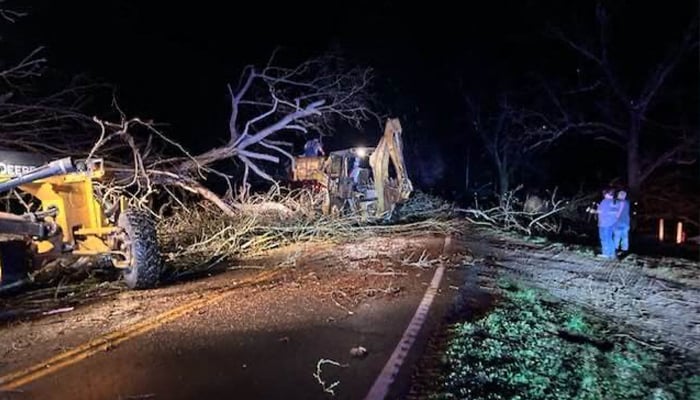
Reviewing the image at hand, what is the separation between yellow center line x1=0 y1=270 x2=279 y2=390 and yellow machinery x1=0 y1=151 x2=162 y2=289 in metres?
0.98

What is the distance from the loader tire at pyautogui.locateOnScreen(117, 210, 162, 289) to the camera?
685 cm

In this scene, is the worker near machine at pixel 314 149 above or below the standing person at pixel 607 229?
above

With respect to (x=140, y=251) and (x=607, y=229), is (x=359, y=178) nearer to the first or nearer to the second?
(x=607, y=229)

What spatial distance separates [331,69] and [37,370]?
12.3m

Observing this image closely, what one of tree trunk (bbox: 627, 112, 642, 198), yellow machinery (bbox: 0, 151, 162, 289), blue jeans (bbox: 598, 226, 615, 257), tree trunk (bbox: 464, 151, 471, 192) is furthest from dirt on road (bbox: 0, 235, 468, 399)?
tree trunk (bbox: 464, 151, 471, 192)

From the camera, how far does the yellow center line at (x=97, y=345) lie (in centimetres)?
428

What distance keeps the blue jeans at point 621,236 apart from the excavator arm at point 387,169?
5.82m

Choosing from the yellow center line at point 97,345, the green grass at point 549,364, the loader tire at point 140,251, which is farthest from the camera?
the loader tire at point 140,251

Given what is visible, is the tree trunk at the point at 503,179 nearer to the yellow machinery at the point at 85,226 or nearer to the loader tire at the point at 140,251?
the loader tire at the point at 140,251

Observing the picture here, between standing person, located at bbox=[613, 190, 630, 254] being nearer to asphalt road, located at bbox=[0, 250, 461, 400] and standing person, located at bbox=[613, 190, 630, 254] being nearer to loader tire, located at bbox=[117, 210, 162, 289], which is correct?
asphalt road, located at bbox=[0, 250, 461, 400]

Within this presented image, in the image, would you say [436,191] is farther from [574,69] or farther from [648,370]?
[648,370]

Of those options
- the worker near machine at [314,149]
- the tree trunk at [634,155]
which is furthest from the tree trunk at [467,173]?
the worker near machine at [314,149]

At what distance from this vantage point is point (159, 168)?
11.6 m

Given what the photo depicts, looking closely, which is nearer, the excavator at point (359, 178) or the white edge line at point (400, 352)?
the white edge line at point (400, 352)
